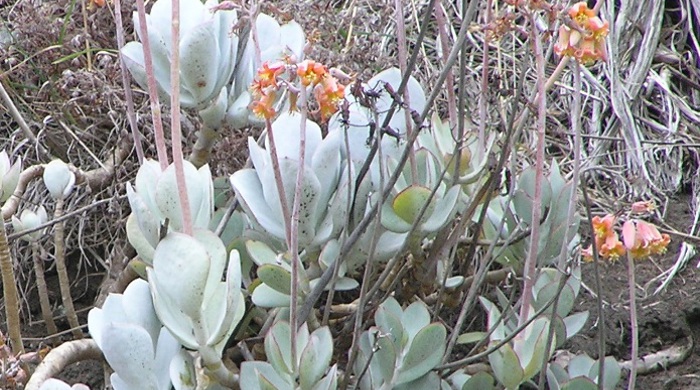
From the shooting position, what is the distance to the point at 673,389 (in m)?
1.62

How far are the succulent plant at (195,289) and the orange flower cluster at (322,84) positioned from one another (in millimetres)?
223

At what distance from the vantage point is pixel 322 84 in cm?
104

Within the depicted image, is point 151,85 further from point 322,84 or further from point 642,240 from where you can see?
point 642,240

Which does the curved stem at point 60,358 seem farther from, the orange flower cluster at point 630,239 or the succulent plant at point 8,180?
the orange flower cluster at point 630,239

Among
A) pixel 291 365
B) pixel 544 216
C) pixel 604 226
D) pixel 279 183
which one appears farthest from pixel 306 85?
pixel 544 216

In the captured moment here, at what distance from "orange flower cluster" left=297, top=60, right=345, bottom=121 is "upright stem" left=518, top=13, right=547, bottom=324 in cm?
29

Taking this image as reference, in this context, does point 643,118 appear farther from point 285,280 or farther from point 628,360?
point 285,280

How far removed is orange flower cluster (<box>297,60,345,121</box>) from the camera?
3.36 ft

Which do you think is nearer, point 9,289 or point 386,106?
point 9,289

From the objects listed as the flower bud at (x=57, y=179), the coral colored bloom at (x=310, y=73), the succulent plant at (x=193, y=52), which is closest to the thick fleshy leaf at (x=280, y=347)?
the coral colored bloom at (x=310, y=73)

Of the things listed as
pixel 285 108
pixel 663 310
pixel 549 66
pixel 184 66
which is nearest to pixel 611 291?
pixel 663 310

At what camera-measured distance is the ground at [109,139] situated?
179cm

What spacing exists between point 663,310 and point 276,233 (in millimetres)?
945

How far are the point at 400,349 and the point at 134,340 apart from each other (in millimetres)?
378
